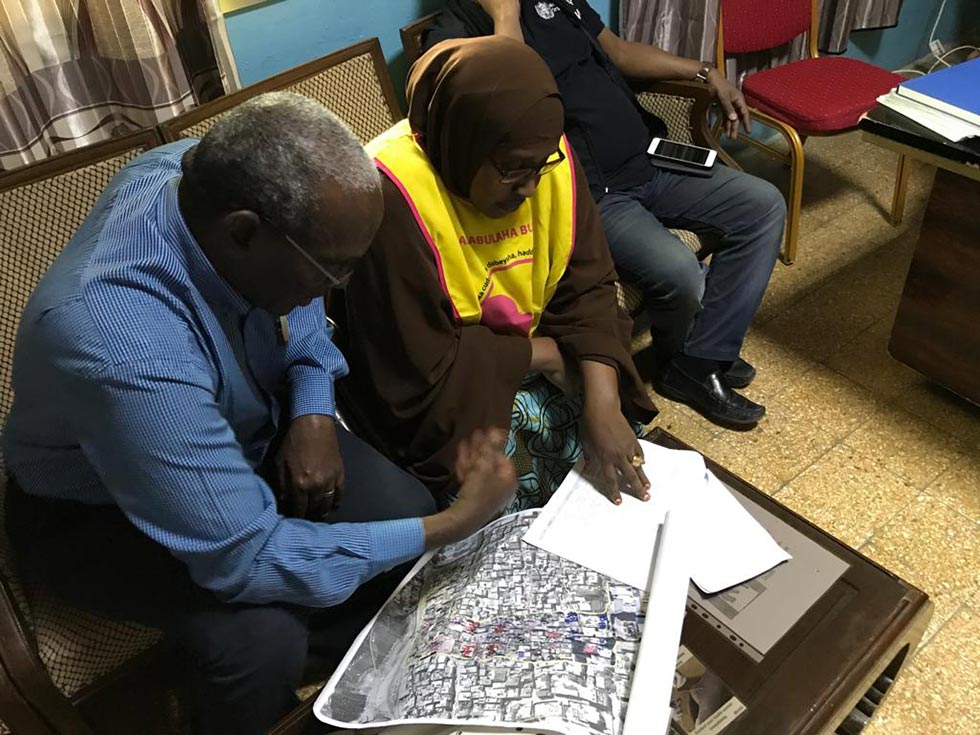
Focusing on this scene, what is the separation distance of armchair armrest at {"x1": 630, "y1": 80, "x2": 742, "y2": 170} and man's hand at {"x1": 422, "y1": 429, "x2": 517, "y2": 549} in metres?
1.26

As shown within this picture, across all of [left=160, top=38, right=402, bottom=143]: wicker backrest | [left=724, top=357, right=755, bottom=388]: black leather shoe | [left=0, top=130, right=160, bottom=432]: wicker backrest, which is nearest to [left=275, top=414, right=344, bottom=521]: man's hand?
[left=0, top=130, right=160, bottom=432]: wicker backrest

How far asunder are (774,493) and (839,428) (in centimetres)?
30

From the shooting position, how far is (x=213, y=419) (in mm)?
882

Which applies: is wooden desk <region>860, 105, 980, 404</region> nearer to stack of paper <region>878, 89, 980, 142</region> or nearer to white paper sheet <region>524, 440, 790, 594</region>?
stack of paper <region>878, 89, 980, 142</region>

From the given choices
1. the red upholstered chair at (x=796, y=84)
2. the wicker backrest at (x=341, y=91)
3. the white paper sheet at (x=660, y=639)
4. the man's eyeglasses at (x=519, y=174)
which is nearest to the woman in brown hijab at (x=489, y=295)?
the man's eyeglasses at (x=519, y=174)

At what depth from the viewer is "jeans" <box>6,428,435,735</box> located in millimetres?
1018

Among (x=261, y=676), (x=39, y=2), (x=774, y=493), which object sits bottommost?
(x=774, y=493)

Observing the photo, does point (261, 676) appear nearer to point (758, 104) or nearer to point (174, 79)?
point (174, 79)

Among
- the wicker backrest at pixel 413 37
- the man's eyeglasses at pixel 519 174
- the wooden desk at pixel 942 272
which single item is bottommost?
the wooden desk at pixel 942 272

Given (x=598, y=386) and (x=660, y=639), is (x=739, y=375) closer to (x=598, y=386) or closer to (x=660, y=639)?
(x=598, y=386)

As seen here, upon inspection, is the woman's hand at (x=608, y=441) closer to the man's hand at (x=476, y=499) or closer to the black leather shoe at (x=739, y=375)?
the man's hand at (x=476, y=499)

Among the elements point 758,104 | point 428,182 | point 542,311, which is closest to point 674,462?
point 542,311

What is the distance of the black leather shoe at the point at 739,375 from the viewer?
2002mm

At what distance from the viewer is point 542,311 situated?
149 cm
